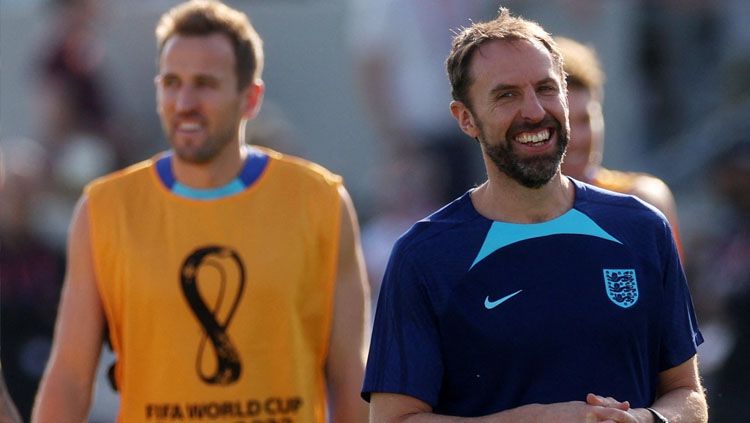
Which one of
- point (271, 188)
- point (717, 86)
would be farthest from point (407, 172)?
point (271, 188)

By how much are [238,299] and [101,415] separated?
3.55 metres

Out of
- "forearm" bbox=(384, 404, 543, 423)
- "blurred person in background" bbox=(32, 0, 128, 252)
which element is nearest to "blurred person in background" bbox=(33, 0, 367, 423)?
"forearm" bbox=(384, 404, 543, 423)

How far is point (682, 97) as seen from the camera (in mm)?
11297

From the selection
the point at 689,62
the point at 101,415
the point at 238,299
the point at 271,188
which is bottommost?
the point at 101,415

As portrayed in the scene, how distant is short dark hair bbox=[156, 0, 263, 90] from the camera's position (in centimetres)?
620

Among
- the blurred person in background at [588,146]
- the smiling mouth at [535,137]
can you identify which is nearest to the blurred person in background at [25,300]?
the blurred person in background at [588,146]

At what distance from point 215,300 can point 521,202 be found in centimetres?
167

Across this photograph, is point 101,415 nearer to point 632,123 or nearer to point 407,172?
point 407,172

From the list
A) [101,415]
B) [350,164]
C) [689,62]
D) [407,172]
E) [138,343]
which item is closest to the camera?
[138,343]

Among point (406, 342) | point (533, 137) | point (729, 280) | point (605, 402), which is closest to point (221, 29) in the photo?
point (533, 137)

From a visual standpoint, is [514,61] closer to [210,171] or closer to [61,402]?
[210,171]

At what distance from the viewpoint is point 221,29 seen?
623 cm

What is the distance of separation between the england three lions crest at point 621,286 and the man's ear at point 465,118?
1.87ft

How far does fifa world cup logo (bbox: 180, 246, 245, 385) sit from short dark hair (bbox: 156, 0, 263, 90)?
72 centimetres
